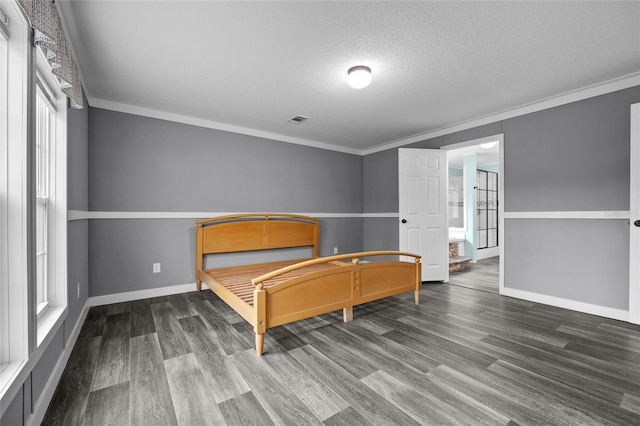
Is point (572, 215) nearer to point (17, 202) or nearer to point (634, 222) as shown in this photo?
point (634, 222)

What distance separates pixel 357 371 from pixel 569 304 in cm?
272

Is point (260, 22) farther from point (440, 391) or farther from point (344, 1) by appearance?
point (440, 391)

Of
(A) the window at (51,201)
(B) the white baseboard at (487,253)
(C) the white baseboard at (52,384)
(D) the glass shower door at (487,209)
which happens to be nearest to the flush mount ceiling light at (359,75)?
(A) the window at (51,201)

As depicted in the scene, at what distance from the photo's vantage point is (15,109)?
4.15 ft

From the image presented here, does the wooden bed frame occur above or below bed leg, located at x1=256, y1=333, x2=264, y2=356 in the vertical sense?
above

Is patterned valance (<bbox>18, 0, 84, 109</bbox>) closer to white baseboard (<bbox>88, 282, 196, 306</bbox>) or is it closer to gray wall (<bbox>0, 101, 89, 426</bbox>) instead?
gray wall (<bbox>0, 101, 89, 426</bbox>)

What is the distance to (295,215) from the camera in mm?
4535

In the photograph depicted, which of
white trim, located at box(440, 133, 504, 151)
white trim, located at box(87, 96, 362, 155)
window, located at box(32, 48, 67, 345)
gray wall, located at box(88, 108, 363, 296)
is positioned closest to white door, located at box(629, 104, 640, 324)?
white trim, located at box(440, 133, 504, 151)

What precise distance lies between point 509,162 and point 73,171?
182 inches

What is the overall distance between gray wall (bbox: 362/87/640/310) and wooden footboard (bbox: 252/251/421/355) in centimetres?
150

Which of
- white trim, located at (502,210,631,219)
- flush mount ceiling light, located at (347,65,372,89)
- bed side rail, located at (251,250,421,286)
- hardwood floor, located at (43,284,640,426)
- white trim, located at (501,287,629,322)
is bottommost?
hardwood floor, located at (43,284,640,426)

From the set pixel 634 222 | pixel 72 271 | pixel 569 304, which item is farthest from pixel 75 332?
pixel 634 222

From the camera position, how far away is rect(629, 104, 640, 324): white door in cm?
254

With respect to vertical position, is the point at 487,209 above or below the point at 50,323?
above
